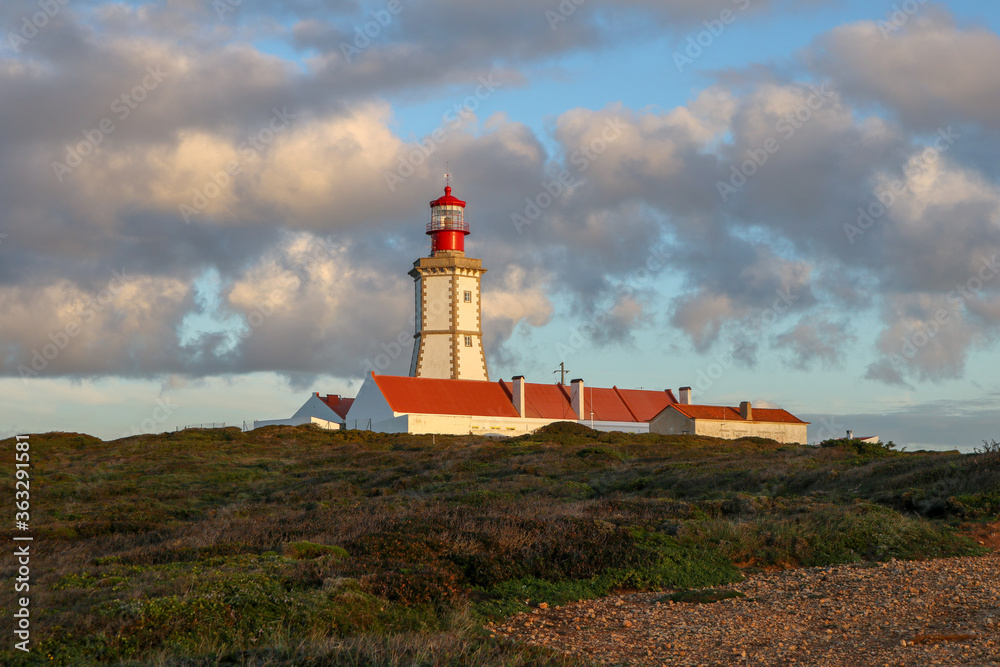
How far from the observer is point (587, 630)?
27.3ft

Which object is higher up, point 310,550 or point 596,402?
point 596,402

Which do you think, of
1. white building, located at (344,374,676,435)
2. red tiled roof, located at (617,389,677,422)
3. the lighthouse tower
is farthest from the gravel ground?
red tiled roof, located at (617,389,677,422)

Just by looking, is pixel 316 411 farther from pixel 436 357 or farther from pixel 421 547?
pixel 421 547

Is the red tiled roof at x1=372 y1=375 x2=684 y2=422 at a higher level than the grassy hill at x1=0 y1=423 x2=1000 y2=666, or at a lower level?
higher

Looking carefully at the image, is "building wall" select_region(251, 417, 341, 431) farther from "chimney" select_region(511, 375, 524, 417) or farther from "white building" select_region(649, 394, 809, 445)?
"white building" select_region(649, 394, 809, 445)

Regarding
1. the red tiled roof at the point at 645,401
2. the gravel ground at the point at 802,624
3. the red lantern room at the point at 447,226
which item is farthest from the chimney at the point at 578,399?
the gravel ground at the point at 802,624

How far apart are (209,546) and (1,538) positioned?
7061 mm

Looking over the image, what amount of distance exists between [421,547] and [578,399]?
45.4 metres

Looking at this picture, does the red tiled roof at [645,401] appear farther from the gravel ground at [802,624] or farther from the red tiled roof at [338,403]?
the gravel ground at [802,624]

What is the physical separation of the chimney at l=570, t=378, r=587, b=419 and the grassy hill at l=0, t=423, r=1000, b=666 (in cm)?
2892

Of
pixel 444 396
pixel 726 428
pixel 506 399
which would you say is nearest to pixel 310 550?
pixel 444 396

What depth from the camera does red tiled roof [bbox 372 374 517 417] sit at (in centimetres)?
4916

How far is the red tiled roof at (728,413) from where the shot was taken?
5225cm

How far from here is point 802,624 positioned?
27.9ft
